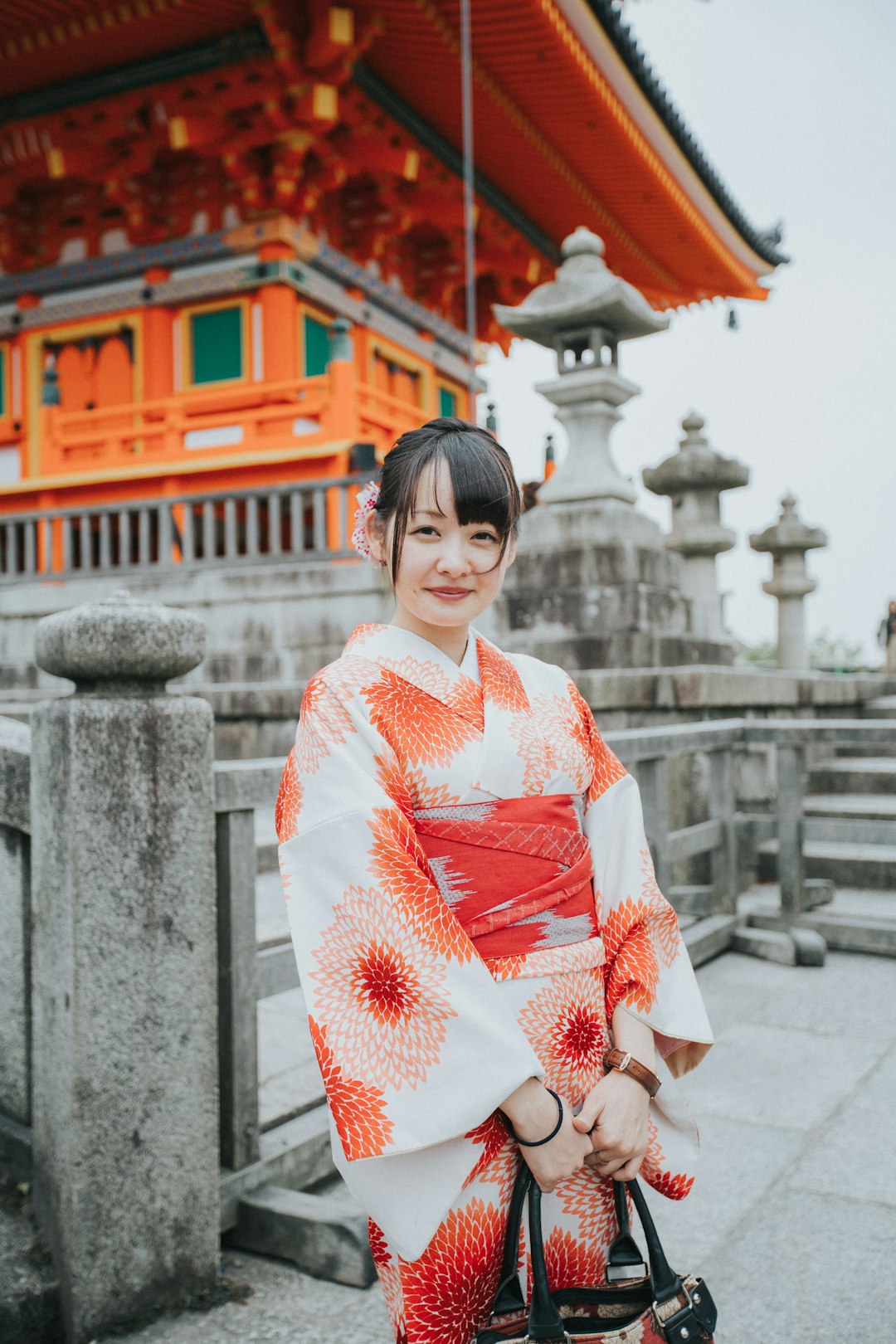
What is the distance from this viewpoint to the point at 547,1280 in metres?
1.17

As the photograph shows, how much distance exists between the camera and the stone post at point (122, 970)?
1848 millimetres

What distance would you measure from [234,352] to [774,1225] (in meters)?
8.24

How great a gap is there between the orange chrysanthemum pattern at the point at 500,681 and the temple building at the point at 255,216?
5247mm

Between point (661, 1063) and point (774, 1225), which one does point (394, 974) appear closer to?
point (661, 1063)

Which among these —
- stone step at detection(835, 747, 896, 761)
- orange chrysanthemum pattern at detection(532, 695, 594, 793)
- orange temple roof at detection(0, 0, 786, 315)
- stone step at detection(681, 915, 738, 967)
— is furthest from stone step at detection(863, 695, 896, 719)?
orange chrysanthemum pattern at detection(532, 695, 594, 793)

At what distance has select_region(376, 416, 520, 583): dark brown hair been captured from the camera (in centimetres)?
132

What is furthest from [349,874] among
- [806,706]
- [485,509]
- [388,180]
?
[388,180]

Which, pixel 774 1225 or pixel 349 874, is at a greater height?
pixel 349 874

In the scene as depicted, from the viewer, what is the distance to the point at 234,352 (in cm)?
901

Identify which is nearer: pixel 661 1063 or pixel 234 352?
pixel 661 1063

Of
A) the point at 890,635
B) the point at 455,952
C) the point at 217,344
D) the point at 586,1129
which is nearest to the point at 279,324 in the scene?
the point at 217,344

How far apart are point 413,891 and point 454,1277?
46 centimetres

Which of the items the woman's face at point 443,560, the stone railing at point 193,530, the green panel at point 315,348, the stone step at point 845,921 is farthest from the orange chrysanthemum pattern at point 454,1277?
the green panel at point 315,348

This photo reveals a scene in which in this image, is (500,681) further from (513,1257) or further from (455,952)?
(513,1257)
